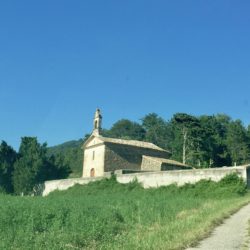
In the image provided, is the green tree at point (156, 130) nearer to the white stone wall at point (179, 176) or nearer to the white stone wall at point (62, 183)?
the white stone wall at point (62, 183)

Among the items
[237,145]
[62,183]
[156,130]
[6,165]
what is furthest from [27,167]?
[156,130]

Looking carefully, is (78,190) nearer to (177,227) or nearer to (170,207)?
(170,207)

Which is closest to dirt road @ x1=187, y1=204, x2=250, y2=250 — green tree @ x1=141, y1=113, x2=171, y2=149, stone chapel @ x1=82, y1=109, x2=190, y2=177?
stone chapel @ x1=82, y1=109, x2=190, y2=177

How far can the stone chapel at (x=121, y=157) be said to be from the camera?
5741 centimetres

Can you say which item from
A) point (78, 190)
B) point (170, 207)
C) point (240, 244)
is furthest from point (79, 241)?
point (78, 190)

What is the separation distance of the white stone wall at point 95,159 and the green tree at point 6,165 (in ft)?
41.2

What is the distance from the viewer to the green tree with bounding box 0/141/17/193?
67.6m

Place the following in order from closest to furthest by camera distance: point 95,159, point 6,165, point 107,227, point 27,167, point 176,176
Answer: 1. point 107,227
2. point 176,176
3. point 95,159
4. point 27,167
5. point 6,165

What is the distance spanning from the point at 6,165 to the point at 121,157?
19110 millimetres

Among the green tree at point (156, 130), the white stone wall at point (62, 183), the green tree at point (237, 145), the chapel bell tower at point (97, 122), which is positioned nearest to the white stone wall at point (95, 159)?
the chapel bell tower at point (97, 122)

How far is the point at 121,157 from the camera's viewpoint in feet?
191

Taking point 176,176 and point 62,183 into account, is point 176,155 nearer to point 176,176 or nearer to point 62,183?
point 62,183

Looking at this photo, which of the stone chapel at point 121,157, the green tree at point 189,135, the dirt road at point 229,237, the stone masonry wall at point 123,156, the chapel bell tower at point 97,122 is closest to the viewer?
the dirt road at point 229,237

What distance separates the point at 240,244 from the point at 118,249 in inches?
141
